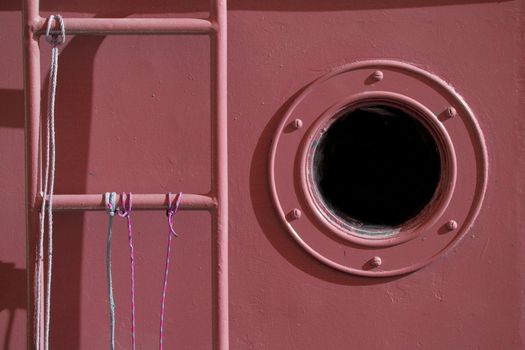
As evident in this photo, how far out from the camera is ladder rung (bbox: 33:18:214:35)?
1.00 meters

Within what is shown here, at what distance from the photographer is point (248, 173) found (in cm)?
114

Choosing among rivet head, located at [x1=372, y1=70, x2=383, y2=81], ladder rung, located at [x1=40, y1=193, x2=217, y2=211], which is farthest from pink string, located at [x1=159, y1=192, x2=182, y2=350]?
rivet head, located at [x1=372, y1=70, x2=383, y2=81]

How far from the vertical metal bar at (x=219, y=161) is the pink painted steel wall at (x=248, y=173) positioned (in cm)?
10

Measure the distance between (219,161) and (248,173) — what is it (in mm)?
119

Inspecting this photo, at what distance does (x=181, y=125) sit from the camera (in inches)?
44.6

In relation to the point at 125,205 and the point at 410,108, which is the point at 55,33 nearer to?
the point at 125,205

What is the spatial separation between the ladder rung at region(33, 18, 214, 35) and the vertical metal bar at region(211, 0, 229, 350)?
4cm

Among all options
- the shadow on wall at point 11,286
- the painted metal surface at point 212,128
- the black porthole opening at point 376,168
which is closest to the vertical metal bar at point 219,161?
the painted metal surface at point 212,128

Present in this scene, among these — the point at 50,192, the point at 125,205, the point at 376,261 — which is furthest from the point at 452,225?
the point at 50,192

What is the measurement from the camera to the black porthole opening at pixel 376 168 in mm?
1163

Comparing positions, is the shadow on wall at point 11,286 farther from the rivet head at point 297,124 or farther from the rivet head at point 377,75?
the rivet head at point 377,75

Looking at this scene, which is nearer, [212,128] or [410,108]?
[212,128]

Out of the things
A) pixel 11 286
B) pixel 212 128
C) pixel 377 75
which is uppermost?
pixel 377 75

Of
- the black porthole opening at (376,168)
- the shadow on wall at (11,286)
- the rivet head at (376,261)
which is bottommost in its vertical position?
the shadow on wall at (11,286)
